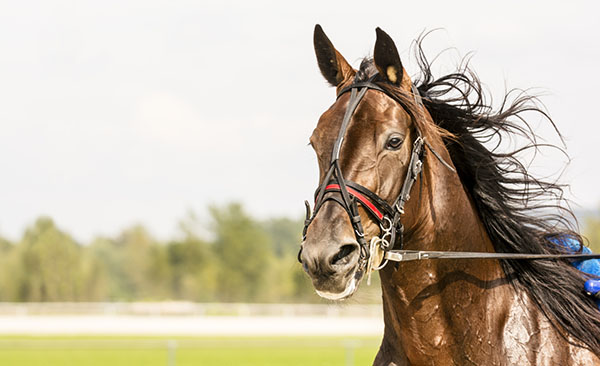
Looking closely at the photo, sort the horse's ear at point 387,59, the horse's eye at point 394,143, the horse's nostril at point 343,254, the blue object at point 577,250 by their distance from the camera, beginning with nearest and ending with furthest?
the horse's nostril at point 343,254
the horse's eye at point 394,143
the horse's ear at point 387,59
the blue object at point 577,250

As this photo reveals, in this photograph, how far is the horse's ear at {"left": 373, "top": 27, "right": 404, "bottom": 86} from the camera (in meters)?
3.77

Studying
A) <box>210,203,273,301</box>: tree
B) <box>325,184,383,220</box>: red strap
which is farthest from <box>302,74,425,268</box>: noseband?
<box>210,203,273,301</box>: tree

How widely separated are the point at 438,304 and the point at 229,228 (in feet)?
208

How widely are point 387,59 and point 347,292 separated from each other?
1.29 meters

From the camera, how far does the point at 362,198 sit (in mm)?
3467

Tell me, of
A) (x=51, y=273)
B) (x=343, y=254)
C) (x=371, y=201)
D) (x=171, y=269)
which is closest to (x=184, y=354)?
(x=371, y=201)

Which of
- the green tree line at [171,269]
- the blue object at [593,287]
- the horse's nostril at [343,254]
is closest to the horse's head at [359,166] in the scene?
the horse's nostril at [343,254]

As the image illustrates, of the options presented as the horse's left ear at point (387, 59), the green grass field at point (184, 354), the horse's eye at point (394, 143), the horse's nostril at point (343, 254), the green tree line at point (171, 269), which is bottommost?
the green tree line at point (171, 269)

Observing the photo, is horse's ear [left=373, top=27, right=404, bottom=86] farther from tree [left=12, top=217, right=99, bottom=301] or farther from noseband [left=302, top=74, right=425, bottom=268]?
tree [left=12, top=217, right=99, bottom=301]

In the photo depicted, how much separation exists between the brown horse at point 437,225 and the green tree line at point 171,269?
164 ft

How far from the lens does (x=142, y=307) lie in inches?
1683

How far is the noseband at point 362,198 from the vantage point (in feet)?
11.2

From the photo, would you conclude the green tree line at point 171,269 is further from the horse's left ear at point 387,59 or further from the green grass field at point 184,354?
the horse's left ear at point 387,59

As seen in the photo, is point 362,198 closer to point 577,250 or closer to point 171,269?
point 577,250
